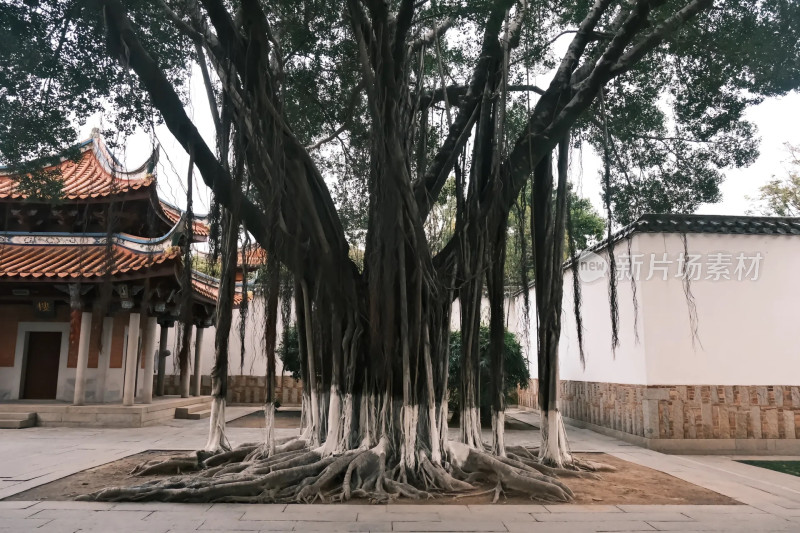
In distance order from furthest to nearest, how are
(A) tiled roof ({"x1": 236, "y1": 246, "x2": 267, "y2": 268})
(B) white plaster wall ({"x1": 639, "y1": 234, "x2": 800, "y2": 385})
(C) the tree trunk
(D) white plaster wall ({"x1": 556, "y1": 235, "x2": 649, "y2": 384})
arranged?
(D) white plaster wall ({"x1": 556, "y1": 235, "x2": 649, "y2": 384})
(B) white plaster wall ({"x1": 639, "y1": 234, "x2": 800, "y2": 385})
(C) the tree trunk
(A) tiled roof ({"x1": 236, "y1": 246, "x2": 267, "y2": 268})

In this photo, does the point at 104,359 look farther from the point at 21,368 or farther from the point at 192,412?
the point at 192,412

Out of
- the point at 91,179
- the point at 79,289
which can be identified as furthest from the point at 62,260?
the point at 91,179

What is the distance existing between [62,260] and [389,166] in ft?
26.3

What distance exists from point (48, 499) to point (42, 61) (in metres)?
3.46

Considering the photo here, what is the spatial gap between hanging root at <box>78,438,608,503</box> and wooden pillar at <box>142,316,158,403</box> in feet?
19.1

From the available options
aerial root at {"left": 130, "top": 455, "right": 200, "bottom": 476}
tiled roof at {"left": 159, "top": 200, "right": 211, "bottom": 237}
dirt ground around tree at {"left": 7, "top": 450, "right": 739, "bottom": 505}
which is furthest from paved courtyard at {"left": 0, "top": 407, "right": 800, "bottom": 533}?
tiled roof at {"left": 159, "top": 200, "right": 211, "bottom": 237}

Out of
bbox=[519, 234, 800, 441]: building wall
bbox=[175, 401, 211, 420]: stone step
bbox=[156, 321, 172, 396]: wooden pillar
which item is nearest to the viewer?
bbox=[519, 234, 800, 441]: building wall

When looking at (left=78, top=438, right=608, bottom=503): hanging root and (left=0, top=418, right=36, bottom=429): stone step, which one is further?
(left=0, top=418, right=36, bottom=429): stone step

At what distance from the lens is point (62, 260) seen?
10.1m

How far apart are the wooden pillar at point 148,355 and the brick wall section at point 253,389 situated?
3.44 meters

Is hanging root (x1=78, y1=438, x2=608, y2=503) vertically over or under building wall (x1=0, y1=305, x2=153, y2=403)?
under

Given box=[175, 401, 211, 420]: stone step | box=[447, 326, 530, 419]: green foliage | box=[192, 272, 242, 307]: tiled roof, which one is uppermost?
box=[192, 272, 242, 307]: tiled roof

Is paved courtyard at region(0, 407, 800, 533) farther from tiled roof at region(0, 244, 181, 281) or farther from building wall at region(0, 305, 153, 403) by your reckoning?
building wall at region(0, 305, 153, 403)

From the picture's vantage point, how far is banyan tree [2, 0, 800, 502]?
449cm
